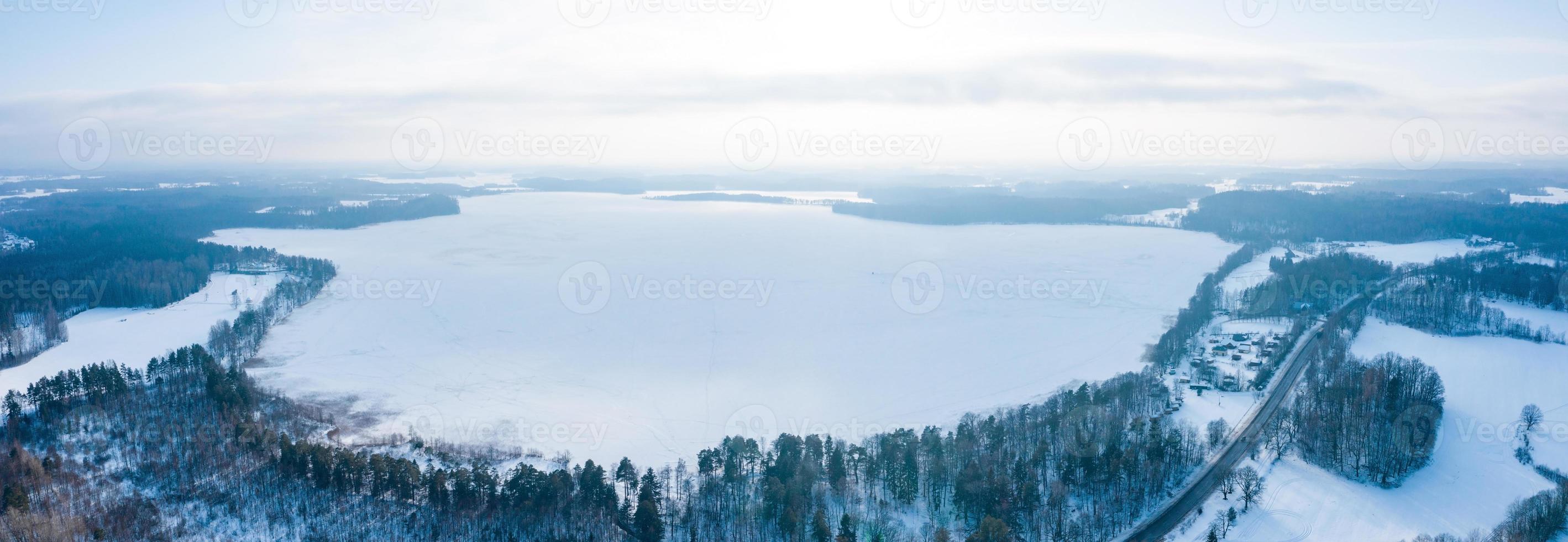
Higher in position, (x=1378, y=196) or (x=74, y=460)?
(x=1378, y=196)

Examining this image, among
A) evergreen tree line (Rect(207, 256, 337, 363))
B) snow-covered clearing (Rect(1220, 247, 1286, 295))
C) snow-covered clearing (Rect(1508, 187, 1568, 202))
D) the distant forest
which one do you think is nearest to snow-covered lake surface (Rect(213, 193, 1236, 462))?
evergreen tree line (Rect(207, 256, 337, 363))

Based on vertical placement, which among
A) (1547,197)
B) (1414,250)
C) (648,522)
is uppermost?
(1547,197)

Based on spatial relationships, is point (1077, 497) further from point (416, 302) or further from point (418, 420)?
point (416, 302)

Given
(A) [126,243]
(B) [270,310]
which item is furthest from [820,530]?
(A) [126,243]

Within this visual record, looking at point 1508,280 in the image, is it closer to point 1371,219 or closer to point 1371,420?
point 1371,420

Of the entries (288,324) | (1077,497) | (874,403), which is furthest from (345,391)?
(1077,497)

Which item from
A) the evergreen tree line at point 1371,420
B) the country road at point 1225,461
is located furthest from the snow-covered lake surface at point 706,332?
the evergreen tree line at point 1371,420
